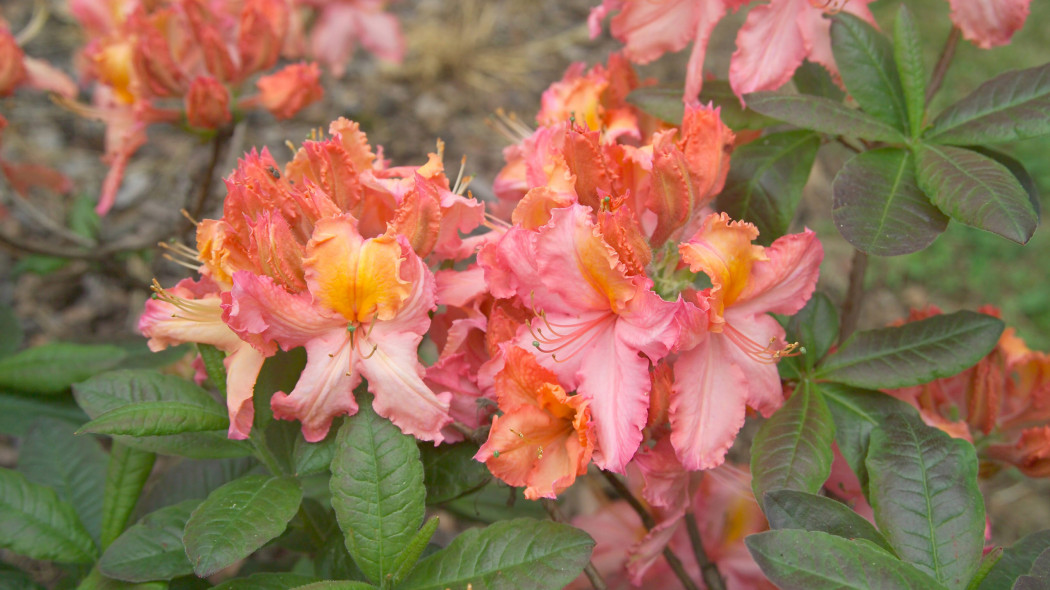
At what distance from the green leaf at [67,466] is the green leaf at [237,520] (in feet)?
1.39

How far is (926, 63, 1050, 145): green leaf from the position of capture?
985 mm

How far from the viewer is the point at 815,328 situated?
1.13m

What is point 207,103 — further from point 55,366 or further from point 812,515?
point 812,515

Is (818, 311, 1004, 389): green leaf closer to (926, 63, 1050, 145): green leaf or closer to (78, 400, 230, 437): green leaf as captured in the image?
(926, 63, 1050, 145): green leaf

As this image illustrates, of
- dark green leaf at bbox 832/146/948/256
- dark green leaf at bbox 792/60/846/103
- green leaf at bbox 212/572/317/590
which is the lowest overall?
green leaf at bbox 212/572/317/590

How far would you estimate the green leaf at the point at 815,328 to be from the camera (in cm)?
109

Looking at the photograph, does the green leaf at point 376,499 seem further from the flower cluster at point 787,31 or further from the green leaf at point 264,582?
the flower cluster at point 787,31

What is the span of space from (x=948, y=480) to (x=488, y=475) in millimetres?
510

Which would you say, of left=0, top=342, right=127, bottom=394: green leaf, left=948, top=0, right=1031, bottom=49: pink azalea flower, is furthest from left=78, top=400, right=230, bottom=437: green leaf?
left=948, top=0, right=1031, bottom=49: pink azalea flower

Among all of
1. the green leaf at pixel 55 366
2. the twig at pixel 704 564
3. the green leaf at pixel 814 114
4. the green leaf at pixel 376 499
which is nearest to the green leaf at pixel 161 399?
the green leaf at pixel 376 499

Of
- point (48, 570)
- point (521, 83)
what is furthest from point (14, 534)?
point (521, 83)

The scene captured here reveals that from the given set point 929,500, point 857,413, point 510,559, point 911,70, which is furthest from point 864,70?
point 510,559

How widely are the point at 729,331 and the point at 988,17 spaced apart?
1.81 ft

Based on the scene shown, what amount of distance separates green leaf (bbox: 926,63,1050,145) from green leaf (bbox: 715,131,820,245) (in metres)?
0.16
